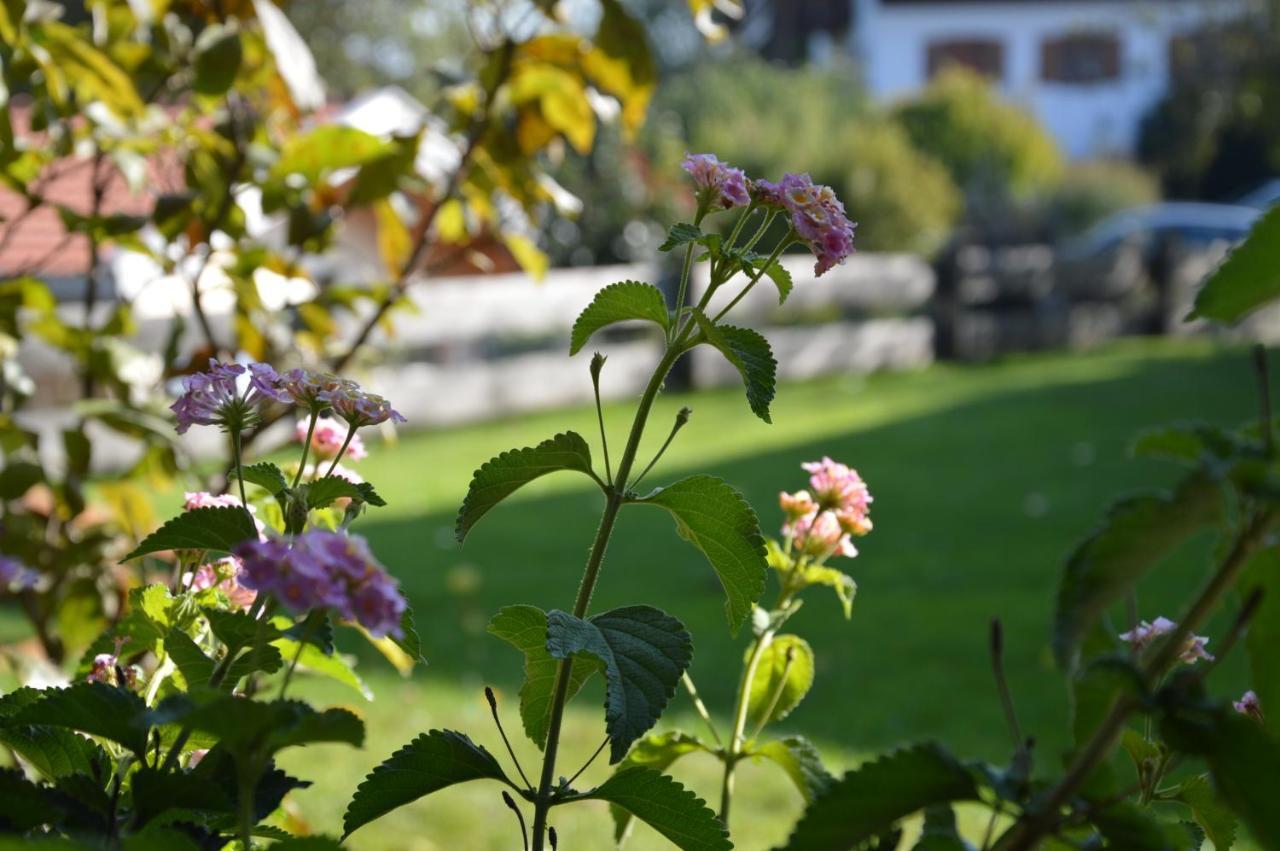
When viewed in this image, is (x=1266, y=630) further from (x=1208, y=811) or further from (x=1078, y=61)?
(x=1078, y=61)

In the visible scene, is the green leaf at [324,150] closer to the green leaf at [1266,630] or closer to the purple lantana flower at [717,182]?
the purple lantana flower at [717,182]

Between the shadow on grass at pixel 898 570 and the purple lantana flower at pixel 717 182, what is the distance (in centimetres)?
241

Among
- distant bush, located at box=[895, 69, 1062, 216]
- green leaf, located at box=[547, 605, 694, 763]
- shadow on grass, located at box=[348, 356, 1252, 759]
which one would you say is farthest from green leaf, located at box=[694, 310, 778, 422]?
distant bush, located at box=[895, 69, 1062, 216]

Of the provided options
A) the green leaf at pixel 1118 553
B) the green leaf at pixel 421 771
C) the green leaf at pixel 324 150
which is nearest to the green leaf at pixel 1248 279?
the green leaf at pixel 1118 553

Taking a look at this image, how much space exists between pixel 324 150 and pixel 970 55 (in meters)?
30.8

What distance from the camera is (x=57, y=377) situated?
23.3 feet

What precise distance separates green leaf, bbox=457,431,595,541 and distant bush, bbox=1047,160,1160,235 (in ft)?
72.2

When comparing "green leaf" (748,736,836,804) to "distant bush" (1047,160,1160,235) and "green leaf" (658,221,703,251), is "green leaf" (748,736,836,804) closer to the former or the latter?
"green leaf" (658,221,703,251)

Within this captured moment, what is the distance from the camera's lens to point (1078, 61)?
30375mm

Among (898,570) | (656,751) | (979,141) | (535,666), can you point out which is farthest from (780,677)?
(979,141)

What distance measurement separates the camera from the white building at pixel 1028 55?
30.1 m

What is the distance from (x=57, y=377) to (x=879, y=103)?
19.7 m

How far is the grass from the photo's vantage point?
3.12 m

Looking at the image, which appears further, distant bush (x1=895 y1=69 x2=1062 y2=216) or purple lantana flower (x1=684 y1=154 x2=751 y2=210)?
distant bush (x1=895 y1=69 x2=1062 y2=216)
